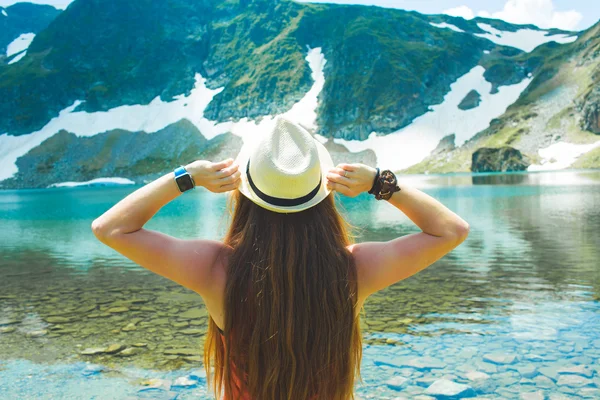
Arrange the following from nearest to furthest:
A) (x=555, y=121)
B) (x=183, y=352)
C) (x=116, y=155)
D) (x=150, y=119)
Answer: (x=183, y=352), (x=555, y=121), (x=116, y=155), (x=150, y=119)

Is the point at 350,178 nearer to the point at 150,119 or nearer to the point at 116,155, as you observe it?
the point at 116,155

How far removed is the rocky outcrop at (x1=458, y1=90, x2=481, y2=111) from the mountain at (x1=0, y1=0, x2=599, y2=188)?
1.41 ft

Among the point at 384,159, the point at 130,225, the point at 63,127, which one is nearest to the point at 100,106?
the point at 63,127

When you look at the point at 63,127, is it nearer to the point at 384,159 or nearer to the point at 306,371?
the point at 384,159

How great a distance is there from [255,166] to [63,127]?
187 meters

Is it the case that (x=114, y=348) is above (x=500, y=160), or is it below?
below

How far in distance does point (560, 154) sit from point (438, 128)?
156ft

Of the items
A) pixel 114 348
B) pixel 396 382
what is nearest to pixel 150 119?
pixel 114 348

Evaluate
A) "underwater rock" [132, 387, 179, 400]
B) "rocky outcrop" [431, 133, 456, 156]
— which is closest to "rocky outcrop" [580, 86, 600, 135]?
"rocky outcrop" [431, 133, 456, 156]

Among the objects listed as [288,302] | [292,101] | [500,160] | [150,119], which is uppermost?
[292,101]

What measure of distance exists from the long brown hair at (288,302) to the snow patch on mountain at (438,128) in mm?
140576

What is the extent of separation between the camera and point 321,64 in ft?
623

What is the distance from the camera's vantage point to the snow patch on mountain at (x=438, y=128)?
147 m

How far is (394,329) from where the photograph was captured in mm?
9344
